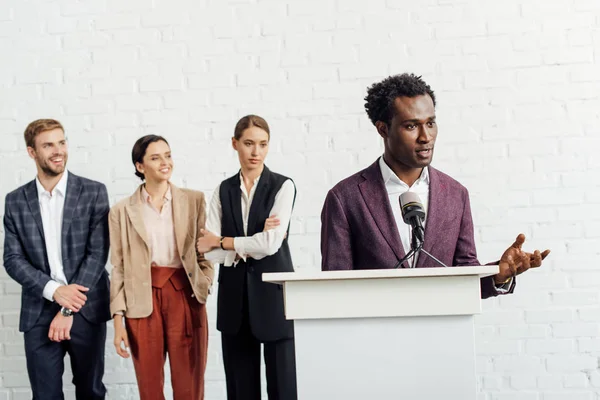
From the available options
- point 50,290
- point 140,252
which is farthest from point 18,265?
point 140,252

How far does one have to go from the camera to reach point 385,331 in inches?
68.0

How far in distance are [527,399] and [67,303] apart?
2.23m

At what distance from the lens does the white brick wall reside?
3869 mm

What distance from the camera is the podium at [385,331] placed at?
1.71 meters

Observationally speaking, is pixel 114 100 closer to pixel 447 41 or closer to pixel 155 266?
pixel 155 266

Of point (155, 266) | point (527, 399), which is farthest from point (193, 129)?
point (527, 399)

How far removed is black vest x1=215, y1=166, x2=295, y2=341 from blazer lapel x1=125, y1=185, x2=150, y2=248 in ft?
1.15

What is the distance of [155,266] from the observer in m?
3.35

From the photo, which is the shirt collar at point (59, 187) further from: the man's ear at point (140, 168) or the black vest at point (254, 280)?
the black vest at point (254, 280)

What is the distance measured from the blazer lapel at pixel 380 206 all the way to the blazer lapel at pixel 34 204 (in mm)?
1725

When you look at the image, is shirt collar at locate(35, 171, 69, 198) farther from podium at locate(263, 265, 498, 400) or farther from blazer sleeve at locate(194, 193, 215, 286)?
podium at locate(263, 265, 498, 400)

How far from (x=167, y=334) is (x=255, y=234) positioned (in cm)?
61

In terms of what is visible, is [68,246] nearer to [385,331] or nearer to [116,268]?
[116,268]

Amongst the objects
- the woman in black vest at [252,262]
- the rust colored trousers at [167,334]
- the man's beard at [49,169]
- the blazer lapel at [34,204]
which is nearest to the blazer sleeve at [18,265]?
the blazer lapel at [34,204]
